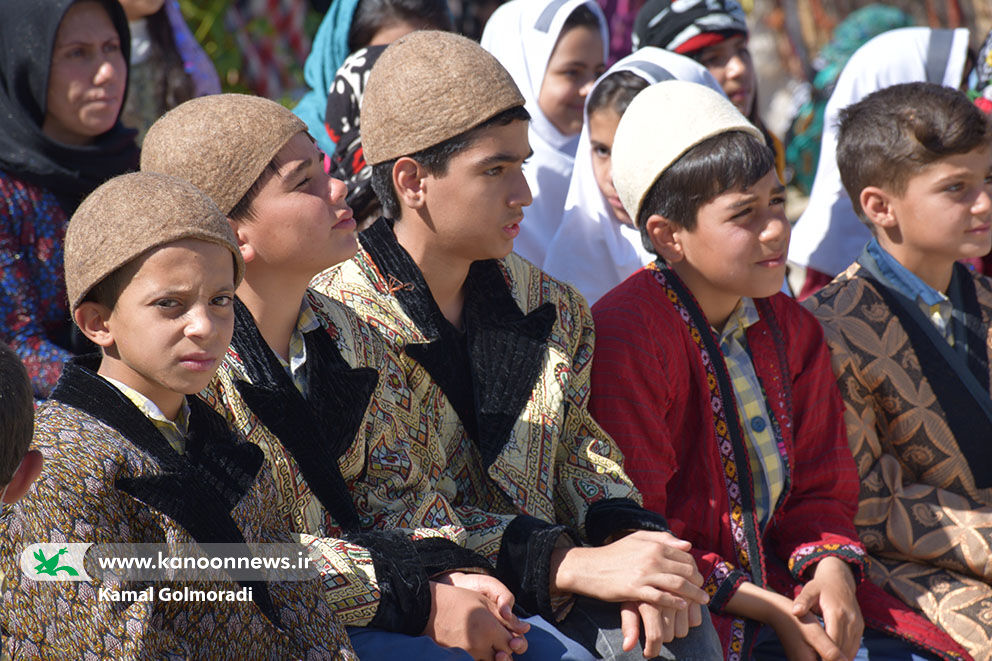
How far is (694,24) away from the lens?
5.17 m

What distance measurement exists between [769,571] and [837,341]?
722 millimetres

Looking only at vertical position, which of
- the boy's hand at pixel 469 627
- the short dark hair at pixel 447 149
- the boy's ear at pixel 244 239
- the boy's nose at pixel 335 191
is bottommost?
the boy's hand at pixel 469 627

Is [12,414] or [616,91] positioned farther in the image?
[616,91]

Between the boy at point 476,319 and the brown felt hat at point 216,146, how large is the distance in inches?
18.3

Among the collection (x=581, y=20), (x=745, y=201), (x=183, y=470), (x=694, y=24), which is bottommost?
(x=183, y=470)

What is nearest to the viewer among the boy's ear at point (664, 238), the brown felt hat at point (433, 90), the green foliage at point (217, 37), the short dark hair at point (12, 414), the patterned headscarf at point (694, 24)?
the short dark hair at point (12, 414)

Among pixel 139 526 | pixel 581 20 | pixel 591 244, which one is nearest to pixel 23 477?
pixel 139 526

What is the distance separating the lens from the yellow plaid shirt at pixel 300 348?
2691mm

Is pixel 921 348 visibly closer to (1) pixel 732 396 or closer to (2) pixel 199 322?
(1) pixel 732 396

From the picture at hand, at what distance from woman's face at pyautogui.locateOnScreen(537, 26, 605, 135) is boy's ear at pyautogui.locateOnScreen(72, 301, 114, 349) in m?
2.81

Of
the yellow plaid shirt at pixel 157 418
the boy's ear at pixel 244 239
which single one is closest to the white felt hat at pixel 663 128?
the boy's ear at pixel 244 239

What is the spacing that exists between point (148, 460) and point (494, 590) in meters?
0.83

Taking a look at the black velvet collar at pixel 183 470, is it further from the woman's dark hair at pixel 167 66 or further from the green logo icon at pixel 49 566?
the woman's dark hair at pixel 167 66

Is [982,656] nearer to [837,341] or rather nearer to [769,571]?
[769,571]
